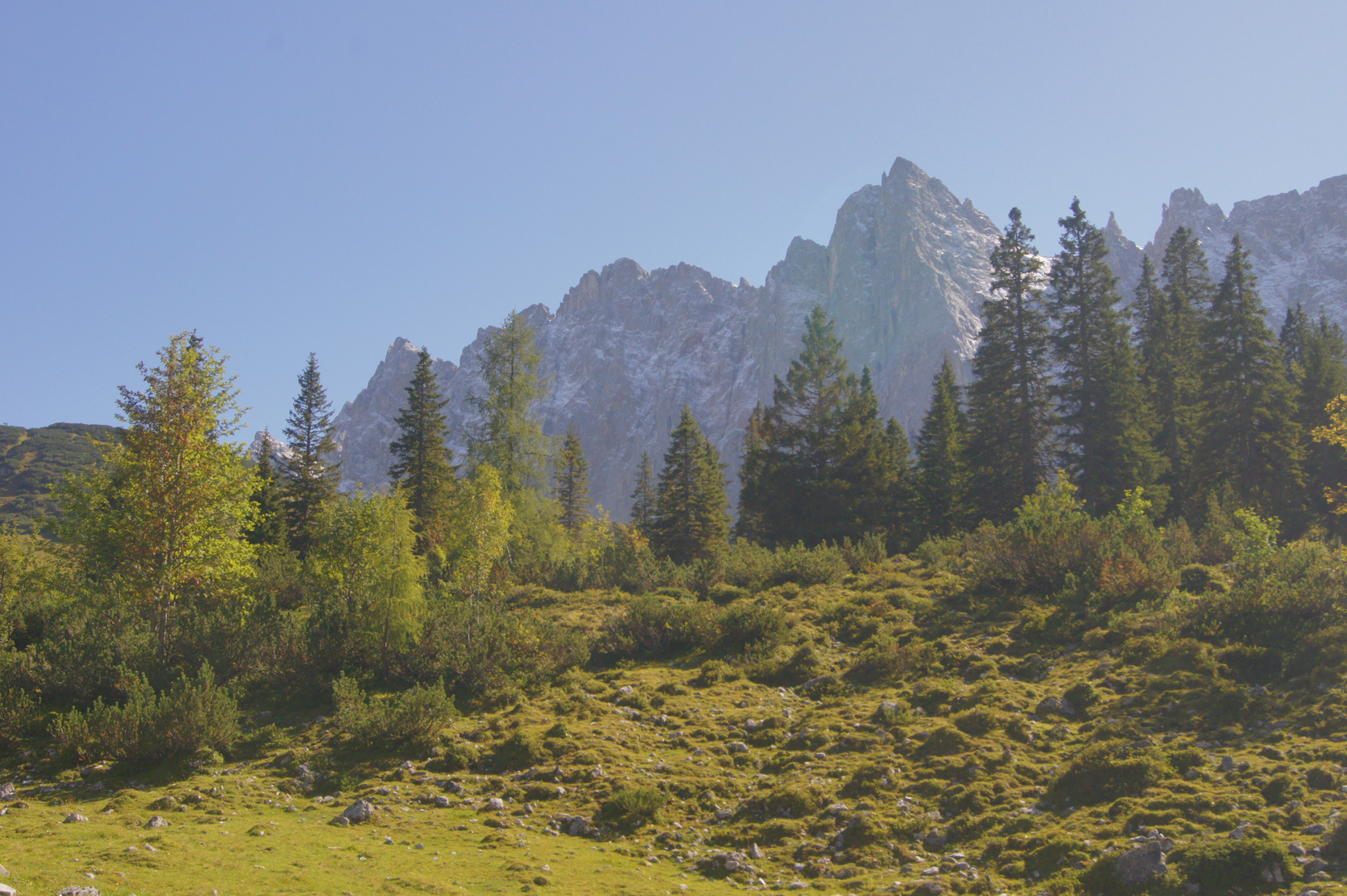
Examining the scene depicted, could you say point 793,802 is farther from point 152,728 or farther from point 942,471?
point 942,471

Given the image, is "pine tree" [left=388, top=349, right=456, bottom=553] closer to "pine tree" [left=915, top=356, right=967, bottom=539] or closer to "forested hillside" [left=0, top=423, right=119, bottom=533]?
Result: "pine tree" [left=915, top=356, right=967, bottom=539]

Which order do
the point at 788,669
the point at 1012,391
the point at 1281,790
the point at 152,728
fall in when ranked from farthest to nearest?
1. the point at 1012,391
2. the point at 788,669
3. the point at 152,728
4. the point at 1281,790

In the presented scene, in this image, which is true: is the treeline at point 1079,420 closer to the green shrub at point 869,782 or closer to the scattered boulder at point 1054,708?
the scattered boulder at point 1054,708

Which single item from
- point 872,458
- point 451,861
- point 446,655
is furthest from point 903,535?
point 451,861

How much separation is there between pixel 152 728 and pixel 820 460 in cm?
3121

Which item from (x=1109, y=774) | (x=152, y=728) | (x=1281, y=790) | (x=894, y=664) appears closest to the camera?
(x=1281, y=790)

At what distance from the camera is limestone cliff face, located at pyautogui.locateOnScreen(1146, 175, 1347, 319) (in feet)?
542

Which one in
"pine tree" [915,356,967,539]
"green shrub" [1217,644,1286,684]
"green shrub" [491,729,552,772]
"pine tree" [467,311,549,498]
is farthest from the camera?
"pine tree" [915,356,967,539]

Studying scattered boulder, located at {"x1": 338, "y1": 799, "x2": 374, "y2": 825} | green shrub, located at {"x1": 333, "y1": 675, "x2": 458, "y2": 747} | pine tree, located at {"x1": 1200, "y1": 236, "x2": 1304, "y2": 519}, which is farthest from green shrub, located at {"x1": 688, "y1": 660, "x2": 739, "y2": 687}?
pine tree, located at {"x1": 1200, "y1": 236, "x2": 1304, "y2": 519}

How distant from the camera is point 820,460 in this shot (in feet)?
124

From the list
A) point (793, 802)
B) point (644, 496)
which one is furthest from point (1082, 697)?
point (644, 496)

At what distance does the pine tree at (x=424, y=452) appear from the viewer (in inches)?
1503

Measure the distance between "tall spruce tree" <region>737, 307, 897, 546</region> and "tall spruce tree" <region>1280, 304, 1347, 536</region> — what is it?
1734 cm

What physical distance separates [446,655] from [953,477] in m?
34.6
